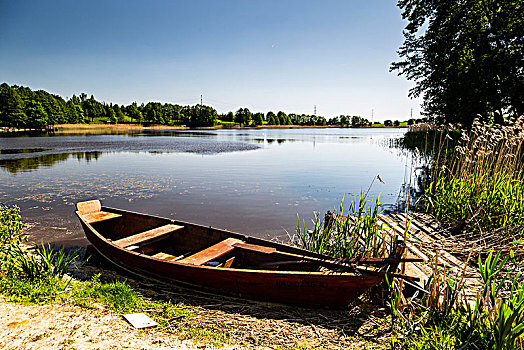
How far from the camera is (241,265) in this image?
548 cm

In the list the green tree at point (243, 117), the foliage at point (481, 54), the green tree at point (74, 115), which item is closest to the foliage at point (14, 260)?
the foliage at point (481, 54)

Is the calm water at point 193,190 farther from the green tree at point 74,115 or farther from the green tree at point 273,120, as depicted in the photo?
the green tree at point 273,120

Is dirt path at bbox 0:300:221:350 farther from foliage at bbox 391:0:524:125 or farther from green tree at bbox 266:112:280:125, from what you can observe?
green tree at bbox 266:112:280:125

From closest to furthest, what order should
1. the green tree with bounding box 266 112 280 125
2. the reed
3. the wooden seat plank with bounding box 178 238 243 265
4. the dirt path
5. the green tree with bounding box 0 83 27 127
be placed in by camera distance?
the dirt path < the wooden seat plank with bounding box 178 238 243 265 < the reed < the green tree with bounding box 0 83 27 127 < the green tree with bounding box 266 112 280 125

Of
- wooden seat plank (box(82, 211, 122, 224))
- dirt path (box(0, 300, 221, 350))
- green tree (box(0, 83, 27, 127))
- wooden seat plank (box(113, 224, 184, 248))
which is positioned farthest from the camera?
green tree (box(0, 83, 27, 127))

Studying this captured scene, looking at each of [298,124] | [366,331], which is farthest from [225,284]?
[298,124]

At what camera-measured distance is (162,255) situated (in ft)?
21.1

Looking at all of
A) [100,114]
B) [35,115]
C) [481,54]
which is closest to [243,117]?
[100,114]

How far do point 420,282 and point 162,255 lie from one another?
4664mm

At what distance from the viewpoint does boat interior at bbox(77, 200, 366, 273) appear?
4781 millimetres

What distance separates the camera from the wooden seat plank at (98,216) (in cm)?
687

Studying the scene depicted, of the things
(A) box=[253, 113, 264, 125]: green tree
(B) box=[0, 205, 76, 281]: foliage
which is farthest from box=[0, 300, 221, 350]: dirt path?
(A) box=[253, 113, 264, 125]: green tree

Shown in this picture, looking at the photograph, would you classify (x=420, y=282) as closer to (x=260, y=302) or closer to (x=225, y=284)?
A: (x=260, y=302)

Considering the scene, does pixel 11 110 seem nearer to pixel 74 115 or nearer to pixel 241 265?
pixel 74 115
